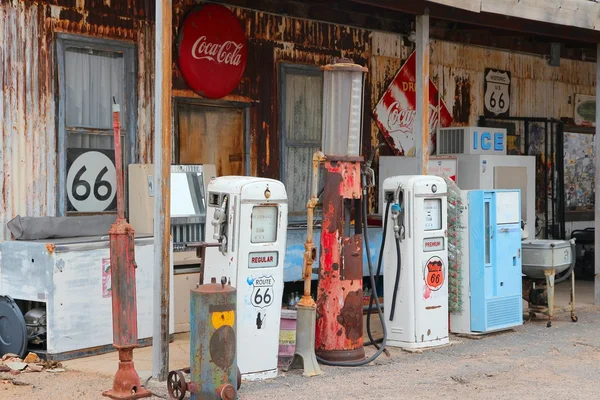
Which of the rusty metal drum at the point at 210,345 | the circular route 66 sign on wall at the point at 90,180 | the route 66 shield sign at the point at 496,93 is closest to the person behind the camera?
the rusty metal drum at the point at 210,345

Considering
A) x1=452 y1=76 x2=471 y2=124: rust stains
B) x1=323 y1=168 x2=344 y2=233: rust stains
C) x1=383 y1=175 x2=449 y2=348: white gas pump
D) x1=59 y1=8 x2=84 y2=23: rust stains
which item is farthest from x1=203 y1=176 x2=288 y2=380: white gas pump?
x1=452 y1=76 x2=471 y2=124: rust stains

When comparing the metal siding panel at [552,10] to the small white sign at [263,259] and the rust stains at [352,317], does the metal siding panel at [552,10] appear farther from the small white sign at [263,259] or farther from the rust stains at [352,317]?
the small white sign at [263,259]

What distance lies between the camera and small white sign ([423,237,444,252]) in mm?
9359

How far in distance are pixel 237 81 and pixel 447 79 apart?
4.32 meters

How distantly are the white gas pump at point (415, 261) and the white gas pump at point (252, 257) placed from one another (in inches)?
66.8

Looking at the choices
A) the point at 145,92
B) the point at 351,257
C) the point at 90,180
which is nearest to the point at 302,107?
the point at 145,92

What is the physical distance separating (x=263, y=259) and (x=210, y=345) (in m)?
1.13

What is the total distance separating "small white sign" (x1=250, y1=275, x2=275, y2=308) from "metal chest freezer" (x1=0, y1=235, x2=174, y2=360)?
176 cm

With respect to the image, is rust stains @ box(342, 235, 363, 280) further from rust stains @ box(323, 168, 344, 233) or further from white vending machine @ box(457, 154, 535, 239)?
white vending machine @ box(457, 154, 535, 239)

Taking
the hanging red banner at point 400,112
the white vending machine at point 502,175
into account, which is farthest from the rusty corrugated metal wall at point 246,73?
the white vending machine at point 502,175

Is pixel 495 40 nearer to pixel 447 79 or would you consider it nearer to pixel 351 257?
pixel 447 79

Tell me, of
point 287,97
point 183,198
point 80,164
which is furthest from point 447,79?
point 80,164

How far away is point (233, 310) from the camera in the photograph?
7062 mm

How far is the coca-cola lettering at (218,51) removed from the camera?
35.9 feet
